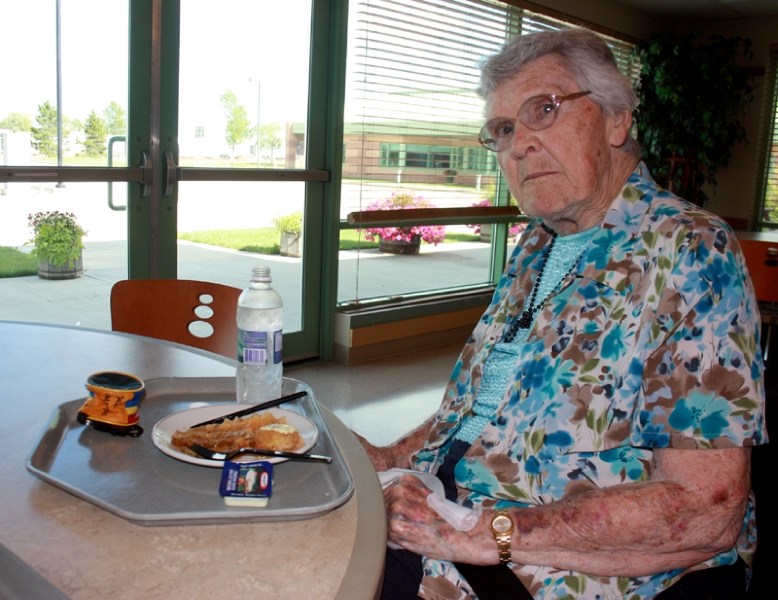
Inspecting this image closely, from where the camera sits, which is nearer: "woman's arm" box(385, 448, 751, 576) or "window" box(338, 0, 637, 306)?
"woman's arm" box(385, 448, 751, 576)

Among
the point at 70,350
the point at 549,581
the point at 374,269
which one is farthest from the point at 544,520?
the point at 374,269

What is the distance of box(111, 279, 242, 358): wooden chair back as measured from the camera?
1.93 meters

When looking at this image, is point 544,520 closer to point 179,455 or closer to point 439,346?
point 179,455

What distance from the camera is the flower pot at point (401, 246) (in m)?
4.89

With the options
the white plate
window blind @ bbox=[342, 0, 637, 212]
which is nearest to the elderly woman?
the white plate

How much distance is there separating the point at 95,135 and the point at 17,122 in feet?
1.06

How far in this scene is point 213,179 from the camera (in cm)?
382

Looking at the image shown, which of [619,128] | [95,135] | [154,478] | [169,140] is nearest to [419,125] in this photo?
[169,140]

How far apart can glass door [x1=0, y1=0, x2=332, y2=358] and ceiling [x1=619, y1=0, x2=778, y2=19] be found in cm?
357

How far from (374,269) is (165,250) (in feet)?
5.03

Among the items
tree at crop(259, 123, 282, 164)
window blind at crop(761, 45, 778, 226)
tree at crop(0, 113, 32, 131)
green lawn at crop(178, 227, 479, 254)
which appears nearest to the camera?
tree at crop(0, 113, 32, 131)

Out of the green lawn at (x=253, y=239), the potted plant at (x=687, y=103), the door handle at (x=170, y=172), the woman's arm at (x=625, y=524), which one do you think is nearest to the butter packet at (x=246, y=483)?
the woman's arm at (x=625, y=524)

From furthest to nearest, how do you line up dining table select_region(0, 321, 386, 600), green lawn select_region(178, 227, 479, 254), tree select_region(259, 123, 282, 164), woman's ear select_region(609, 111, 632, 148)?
tree select_region(259, 123, 282, 164)
green lawn select_region(178, 227, 479, 254)
woman's ear select_region(609, 111, 632, 148)
dining table select_region(0, 321, 386, 600)

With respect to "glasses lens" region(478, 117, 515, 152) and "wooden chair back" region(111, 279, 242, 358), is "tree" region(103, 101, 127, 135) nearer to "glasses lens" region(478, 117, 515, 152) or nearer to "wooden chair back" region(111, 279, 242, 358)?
"wooden chair back" region(111, 279, 242, 358)
